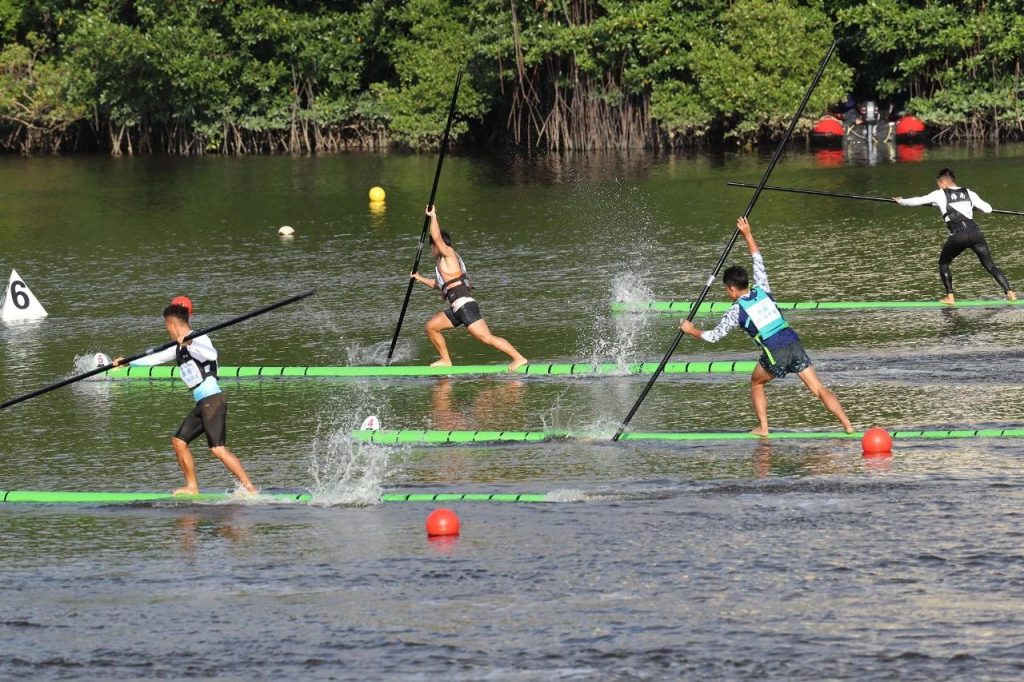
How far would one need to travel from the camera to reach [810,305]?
714 inches

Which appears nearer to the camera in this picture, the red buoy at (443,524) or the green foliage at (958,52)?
the red buoy at (443,524)

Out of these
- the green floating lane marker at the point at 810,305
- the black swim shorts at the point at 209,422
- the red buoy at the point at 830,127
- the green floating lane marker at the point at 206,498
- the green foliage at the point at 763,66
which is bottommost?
the green floating lane marker at the point at 206,498

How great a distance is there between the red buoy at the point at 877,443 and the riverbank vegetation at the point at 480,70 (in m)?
28.5

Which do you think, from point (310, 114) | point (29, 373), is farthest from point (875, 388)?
point (310, 114)

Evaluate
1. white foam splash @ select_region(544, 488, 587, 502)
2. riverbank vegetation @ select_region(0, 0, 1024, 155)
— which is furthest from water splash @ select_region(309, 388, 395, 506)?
riverbank vegetation @ select_region(0, 0, 1024, 155)

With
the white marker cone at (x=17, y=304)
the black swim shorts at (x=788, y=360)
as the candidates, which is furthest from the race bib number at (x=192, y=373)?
the white marker cone at (x=17, y=304)

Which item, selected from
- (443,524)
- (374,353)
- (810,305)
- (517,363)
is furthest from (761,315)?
(374,353)

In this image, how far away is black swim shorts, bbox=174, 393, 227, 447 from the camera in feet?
38.5

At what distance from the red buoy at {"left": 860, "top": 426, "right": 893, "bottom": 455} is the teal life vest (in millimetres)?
1231

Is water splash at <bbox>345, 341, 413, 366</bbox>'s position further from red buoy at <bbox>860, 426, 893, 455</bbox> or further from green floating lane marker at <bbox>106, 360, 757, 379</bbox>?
red buoy at <bbox>860, 426, 893, 455</bbox>

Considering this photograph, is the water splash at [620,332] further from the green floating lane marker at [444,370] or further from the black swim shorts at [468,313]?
the black swim shorts at [468,313]

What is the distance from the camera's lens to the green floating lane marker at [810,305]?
17.8 meters

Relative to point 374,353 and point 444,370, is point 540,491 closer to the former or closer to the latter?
point 444,370

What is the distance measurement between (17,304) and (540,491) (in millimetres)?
10972
